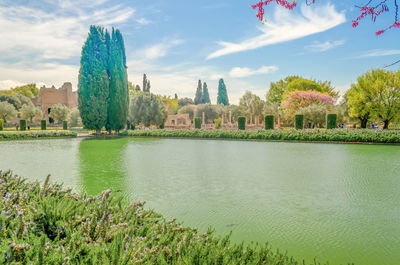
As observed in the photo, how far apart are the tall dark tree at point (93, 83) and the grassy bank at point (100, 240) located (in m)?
19.8

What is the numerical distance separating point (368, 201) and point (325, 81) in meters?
41.1

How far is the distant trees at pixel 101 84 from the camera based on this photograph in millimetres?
21594

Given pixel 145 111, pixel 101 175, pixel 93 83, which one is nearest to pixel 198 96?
pixel 145 111

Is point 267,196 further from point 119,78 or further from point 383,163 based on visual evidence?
point 119,78

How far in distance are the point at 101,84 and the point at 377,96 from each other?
21290mm

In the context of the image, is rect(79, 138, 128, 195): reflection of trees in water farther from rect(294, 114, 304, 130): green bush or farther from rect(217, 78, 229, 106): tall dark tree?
rect(217, 78, 229, 106): tall dark tree

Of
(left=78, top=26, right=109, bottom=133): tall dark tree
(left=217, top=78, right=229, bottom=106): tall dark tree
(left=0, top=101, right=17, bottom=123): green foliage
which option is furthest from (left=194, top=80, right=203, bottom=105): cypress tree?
(left=78, top=26, right=109, bottom=133): tall dark tree

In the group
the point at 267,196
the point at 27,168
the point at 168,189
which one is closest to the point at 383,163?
the point at 267,196

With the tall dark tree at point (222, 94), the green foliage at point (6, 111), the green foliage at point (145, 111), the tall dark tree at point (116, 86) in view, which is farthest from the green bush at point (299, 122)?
the green foliage at point (6, 111)

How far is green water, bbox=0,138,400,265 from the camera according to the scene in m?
3.10

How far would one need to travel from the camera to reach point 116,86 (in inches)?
877

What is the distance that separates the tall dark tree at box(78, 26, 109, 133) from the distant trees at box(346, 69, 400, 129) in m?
19.8

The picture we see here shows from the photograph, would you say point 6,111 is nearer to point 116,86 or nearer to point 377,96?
point 116,86

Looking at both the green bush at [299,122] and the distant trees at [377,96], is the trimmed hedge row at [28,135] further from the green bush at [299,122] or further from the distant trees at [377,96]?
the distant trees at [377,96]
